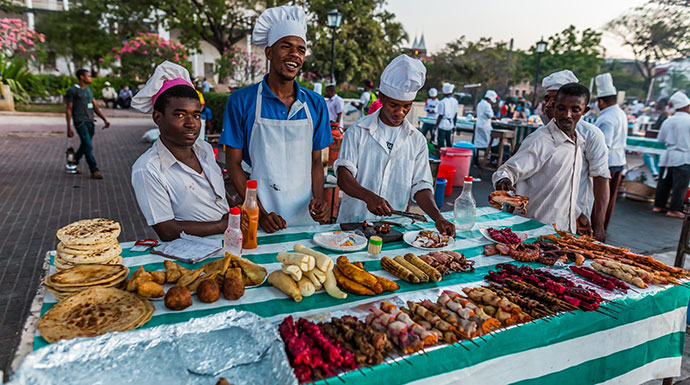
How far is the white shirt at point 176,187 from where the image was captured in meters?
2.40

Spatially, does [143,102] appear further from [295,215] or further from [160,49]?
[160,49]

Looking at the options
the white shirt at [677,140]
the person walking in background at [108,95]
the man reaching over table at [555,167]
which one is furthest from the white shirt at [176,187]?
the person walking in background at [108,95]

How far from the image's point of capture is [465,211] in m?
3.04

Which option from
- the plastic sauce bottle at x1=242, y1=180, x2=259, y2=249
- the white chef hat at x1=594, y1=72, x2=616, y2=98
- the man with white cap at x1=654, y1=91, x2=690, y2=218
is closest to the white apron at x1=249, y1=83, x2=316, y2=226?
the plastic sauce bottle at x1=242, y1=180, x2=259, y2=249

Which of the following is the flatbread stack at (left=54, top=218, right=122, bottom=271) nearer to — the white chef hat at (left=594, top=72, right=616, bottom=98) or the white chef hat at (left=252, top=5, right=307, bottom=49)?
the white chef hat at (left=252, top=5, right=307, bottom=49)

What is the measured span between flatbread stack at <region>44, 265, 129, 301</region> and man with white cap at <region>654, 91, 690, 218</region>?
928 centimetres

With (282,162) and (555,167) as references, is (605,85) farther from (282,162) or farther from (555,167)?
(282,162)

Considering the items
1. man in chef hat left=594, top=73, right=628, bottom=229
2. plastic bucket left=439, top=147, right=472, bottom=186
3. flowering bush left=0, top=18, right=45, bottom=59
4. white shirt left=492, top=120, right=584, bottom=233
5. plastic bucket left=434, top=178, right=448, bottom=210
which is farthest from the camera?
flowering bush left=0, top=18, right=45, bottom=59

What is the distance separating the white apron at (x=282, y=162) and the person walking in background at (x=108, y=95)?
2448 centimetres

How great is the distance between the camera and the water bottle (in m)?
2.99

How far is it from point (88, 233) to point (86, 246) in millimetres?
90

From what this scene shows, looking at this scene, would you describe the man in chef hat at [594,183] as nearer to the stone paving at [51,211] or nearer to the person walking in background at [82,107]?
the stone paving at [51,211]

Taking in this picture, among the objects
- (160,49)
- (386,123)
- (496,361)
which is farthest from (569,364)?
(160,49)

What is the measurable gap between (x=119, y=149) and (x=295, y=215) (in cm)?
1102
